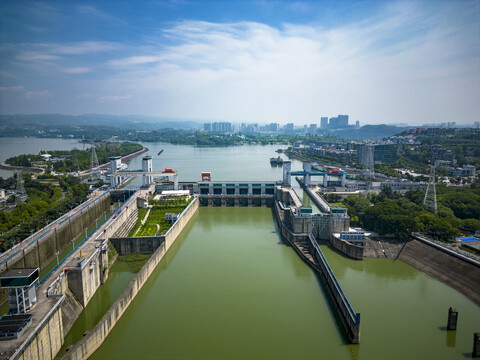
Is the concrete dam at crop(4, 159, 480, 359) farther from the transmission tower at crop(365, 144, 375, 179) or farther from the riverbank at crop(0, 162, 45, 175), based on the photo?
the riverbank at crop(0, 162, 45, 175)

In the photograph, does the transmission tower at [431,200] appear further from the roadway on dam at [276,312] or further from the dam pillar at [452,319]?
the dam pillar at [452,319]

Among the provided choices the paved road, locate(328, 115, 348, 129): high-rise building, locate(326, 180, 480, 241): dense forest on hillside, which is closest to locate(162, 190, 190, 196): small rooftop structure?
the paved road

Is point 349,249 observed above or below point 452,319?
above

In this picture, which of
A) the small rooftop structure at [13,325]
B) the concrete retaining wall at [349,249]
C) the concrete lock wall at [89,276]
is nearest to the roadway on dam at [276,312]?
the concrete retaining wall at [349,249]

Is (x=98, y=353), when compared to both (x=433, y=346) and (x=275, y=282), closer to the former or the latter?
(x=275, y=282)

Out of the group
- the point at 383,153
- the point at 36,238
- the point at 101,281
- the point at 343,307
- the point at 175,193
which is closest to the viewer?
the point at 343,307

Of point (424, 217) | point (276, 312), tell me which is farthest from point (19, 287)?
point (424, 217)

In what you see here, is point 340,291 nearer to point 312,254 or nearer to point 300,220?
point 312,254

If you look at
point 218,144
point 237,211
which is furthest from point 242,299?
point 218,144

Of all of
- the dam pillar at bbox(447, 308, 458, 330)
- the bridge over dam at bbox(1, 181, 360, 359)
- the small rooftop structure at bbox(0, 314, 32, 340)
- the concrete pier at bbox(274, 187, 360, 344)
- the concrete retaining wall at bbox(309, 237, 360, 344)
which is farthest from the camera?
the dam pillar at bbox(447, 308, 458, 330)
